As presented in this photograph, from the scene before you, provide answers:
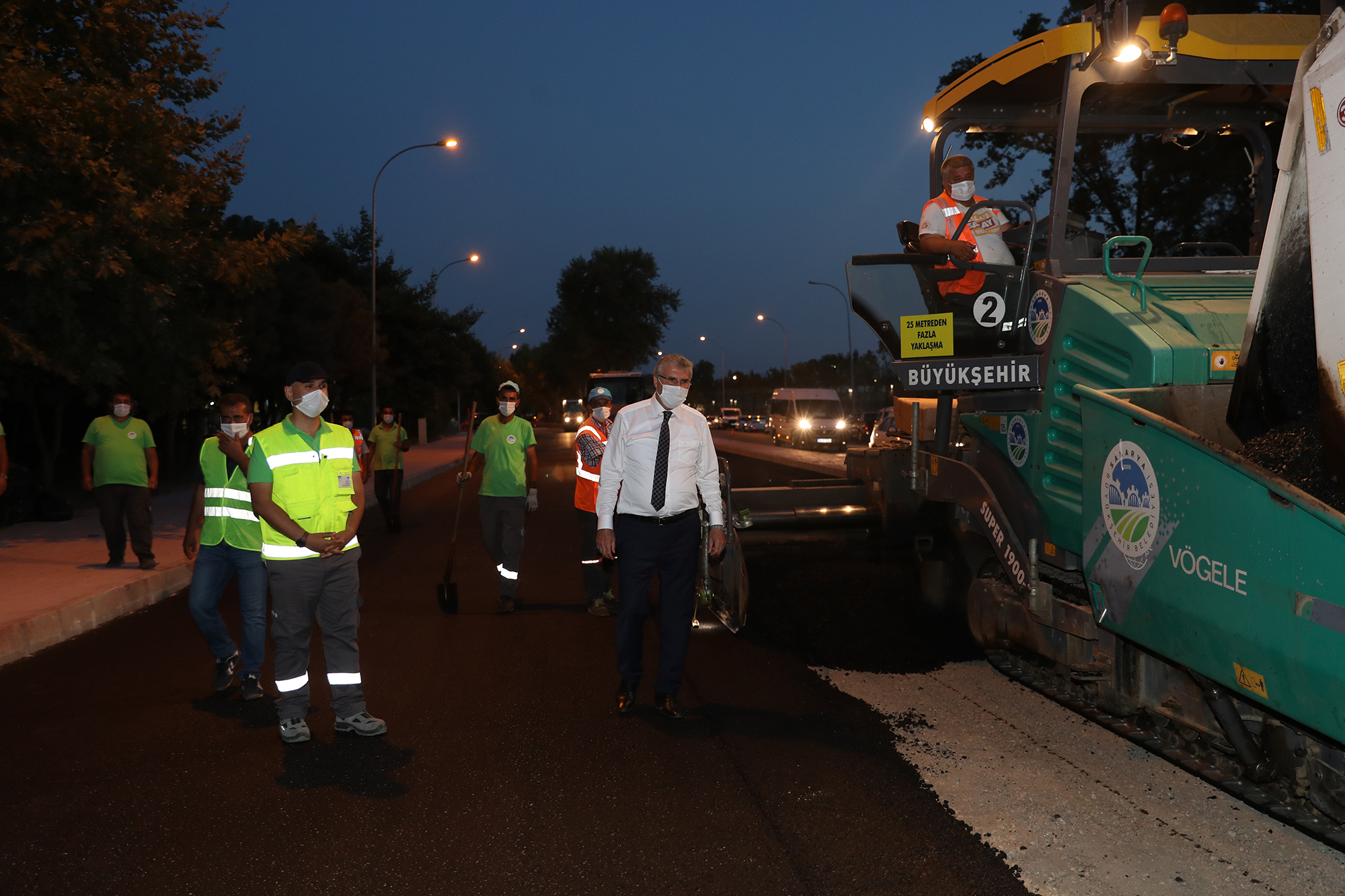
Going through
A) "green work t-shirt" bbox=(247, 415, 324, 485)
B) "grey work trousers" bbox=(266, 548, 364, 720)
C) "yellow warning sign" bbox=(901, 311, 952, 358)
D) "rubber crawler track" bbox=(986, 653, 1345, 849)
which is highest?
"yellow warning sign" bbox=(901, 311, 952, 358)

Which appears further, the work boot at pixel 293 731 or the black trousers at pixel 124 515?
the black trousers at pixel 124 515

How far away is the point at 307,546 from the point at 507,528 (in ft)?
11.3

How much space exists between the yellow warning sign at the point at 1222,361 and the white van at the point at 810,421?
108 feet

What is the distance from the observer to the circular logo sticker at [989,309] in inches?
212

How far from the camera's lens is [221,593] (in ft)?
19.4

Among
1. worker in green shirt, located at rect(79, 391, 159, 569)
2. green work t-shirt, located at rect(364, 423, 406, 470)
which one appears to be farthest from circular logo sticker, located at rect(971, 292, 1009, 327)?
green work t-shirt, located at rect(364, 423, 406, 470)

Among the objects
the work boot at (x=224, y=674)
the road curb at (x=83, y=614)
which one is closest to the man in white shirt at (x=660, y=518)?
the work boot at (x=224, y=674)

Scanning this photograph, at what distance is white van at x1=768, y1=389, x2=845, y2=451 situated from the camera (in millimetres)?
39219

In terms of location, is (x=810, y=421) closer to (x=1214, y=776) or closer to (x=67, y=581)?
(x=67, y=581)

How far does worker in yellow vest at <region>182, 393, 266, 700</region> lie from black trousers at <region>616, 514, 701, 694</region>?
210 centimetres

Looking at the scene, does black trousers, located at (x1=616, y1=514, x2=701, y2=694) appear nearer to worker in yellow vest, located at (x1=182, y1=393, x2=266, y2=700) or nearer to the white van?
worker in yellow vest, located at (x1=182, y1=393, x2=266, y2=700)

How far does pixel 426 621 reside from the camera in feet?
26.3

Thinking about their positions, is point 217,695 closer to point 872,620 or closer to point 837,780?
point 837,780

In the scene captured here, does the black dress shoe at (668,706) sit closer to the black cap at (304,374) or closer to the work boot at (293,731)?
the work boot at (293,731)
